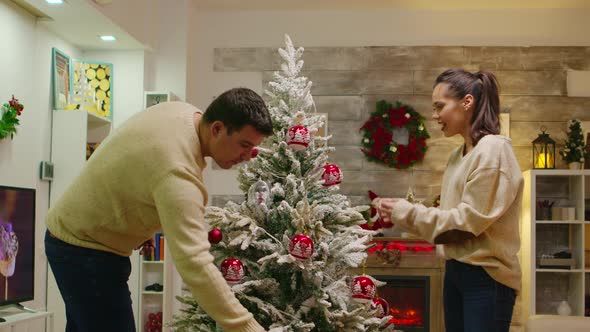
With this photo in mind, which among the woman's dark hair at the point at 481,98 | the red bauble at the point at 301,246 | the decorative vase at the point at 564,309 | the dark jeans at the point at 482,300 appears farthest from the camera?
the decorative vase at the point at 564,309

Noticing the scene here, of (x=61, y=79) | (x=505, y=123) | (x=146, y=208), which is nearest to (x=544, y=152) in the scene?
(x=505, y=123)

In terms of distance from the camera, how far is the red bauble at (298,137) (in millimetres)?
3041

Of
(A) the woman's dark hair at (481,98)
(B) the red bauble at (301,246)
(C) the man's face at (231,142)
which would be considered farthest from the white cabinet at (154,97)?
(C) the man's face at (231,142)

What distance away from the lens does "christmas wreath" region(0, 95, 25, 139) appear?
420cm

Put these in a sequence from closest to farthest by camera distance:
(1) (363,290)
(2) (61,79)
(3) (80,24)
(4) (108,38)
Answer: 1. (1) (363,290)
2. (3) (80,24)
3. (2) (61,79)
4. (4) (108,38)

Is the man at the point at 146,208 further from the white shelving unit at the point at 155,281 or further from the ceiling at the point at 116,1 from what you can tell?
the white shelving unit at the point at 155,281

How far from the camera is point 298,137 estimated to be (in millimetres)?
3039

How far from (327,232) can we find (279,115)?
1.89 feet

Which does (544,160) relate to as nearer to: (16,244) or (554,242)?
(554,242)

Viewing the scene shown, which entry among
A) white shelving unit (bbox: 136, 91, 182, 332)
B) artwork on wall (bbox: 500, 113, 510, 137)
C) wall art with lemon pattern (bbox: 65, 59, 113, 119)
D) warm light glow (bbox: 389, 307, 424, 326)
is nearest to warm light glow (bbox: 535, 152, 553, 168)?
artwork on wall (bbox: 500, 113, 510, 137)

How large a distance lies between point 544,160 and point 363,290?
3.84m

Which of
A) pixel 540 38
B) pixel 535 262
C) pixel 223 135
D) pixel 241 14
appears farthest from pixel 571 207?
pixel 223 135

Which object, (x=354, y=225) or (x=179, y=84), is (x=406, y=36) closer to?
(x=179, y=84)

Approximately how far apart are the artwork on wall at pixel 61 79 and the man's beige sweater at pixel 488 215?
10.9 feet
